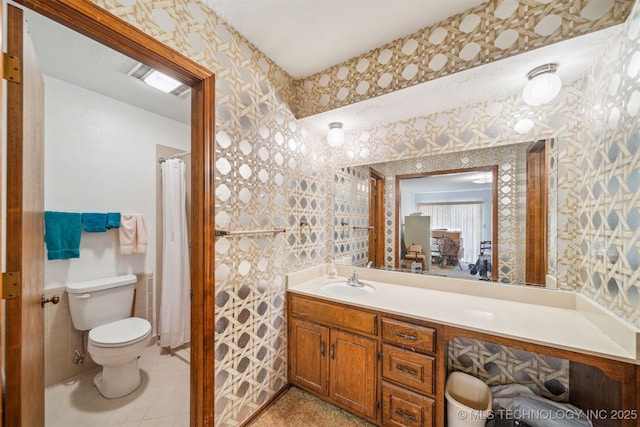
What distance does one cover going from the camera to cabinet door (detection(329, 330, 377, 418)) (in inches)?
57.6

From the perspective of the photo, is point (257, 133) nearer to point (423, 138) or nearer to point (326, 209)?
point (326, 209)

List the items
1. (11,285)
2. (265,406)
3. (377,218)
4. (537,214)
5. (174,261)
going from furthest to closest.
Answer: (174,261)
(377,218)
(265,406)
(537,214)
(11,285)

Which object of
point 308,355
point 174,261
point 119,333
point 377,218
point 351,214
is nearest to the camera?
point 308,355

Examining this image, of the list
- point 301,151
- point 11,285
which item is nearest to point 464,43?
point 301,151

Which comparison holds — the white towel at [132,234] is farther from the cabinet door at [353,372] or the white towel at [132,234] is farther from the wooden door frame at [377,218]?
the wooden door frame at [377,218]

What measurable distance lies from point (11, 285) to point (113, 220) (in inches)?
63.6

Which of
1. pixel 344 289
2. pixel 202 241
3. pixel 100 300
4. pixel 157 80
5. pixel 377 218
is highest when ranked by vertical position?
pixel 157 80

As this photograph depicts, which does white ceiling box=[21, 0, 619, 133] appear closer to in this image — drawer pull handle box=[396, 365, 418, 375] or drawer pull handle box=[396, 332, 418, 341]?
drawer pull handle box=[396, 332, 418, 341]

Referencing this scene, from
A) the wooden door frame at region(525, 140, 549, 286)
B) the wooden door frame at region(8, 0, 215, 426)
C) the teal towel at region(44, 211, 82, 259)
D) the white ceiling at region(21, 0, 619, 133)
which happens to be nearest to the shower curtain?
the teal towel at region(44, 211, 82, 259)

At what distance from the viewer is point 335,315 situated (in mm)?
1600

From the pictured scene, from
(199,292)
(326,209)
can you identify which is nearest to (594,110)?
(326,209)

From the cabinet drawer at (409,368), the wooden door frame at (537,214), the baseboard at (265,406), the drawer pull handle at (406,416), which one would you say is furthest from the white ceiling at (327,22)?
the baseboard at (265,406)

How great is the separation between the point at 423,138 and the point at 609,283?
1.34 m

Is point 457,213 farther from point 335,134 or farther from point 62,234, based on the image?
point 62,234
